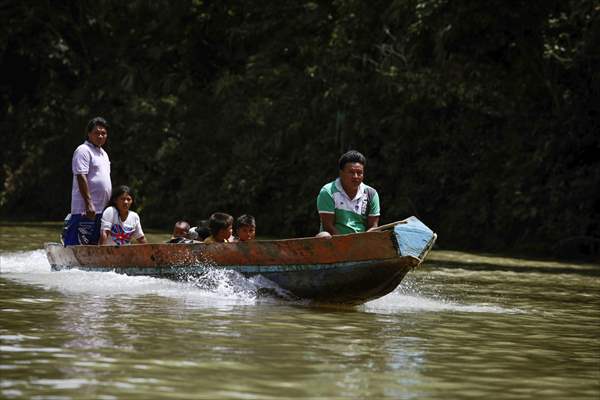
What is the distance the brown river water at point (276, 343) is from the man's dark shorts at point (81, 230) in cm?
65

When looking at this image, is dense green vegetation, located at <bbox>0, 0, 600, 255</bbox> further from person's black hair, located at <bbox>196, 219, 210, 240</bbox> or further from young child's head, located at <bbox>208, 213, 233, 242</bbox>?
young child's head, located at <bbox>208, 213, 233, 242</bbox>

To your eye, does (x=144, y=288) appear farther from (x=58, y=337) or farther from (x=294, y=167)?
(x=294, y=167)

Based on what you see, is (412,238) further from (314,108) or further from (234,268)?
(314,108)

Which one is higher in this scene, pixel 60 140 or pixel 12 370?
pixel 60 140

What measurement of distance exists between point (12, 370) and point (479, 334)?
390cm

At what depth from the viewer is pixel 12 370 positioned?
19.7ft

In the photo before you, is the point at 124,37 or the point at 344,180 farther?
the point at 124,37

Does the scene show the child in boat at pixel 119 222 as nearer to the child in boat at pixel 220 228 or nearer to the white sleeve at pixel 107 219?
the white sleeve at pixel 107 219

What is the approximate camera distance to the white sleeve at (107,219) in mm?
12727

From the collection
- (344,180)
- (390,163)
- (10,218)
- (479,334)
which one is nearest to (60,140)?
(10,218)

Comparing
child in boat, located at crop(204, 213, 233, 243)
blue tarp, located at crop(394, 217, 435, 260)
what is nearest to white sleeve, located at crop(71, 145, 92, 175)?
child in boat, located at crop(204, 213, 233, 243)

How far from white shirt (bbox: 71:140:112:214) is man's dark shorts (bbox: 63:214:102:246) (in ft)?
0.42

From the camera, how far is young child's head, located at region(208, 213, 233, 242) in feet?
39.1

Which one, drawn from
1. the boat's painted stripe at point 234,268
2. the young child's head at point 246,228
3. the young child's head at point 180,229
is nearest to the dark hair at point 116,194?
the boat's painted stripe at point 234,268
